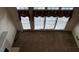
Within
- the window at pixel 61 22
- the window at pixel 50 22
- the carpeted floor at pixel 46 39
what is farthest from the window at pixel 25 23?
the window at pixel 61 22

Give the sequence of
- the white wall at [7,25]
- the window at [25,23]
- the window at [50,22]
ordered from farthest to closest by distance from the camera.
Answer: the window at [50,22] < the window at [25,23] < the white wall at [7,25]

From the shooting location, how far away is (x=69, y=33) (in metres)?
1.45

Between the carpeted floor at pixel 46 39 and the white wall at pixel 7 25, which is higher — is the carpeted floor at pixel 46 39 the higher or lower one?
the lower one

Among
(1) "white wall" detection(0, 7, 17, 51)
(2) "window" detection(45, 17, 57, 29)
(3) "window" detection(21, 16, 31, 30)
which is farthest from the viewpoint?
(2) "window" detection(45, 17, 57, 29)

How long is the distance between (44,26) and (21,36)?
411 millimetres

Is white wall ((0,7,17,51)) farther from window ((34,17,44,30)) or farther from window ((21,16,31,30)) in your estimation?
window ((34,17,44,30))

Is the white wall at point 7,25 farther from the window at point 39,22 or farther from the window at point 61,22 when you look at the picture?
the window at point 61,22

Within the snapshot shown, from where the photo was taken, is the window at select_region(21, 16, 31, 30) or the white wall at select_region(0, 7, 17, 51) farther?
the window at select_region(21, 16, 31, 30)

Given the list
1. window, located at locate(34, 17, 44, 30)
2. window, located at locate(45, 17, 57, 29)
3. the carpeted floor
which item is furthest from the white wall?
window, located at locate(45, 17, 57, 29)

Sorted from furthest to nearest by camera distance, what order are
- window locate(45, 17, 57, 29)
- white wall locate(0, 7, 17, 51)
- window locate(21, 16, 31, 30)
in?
window locate(45, 17, 57, 29) < window locate(21, 16, 31, 30) < white wall locate(0, 7, 17, 51)

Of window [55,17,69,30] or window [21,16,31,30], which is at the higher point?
window [21,16,31,30]

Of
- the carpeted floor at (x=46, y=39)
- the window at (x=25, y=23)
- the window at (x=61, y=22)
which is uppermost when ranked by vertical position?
the window at (x=25, y=23)

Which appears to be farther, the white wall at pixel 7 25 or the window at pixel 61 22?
the window at pixel 61 22

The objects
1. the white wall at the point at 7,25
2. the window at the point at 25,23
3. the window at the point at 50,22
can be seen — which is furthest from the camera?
the window at the point at 50,22
